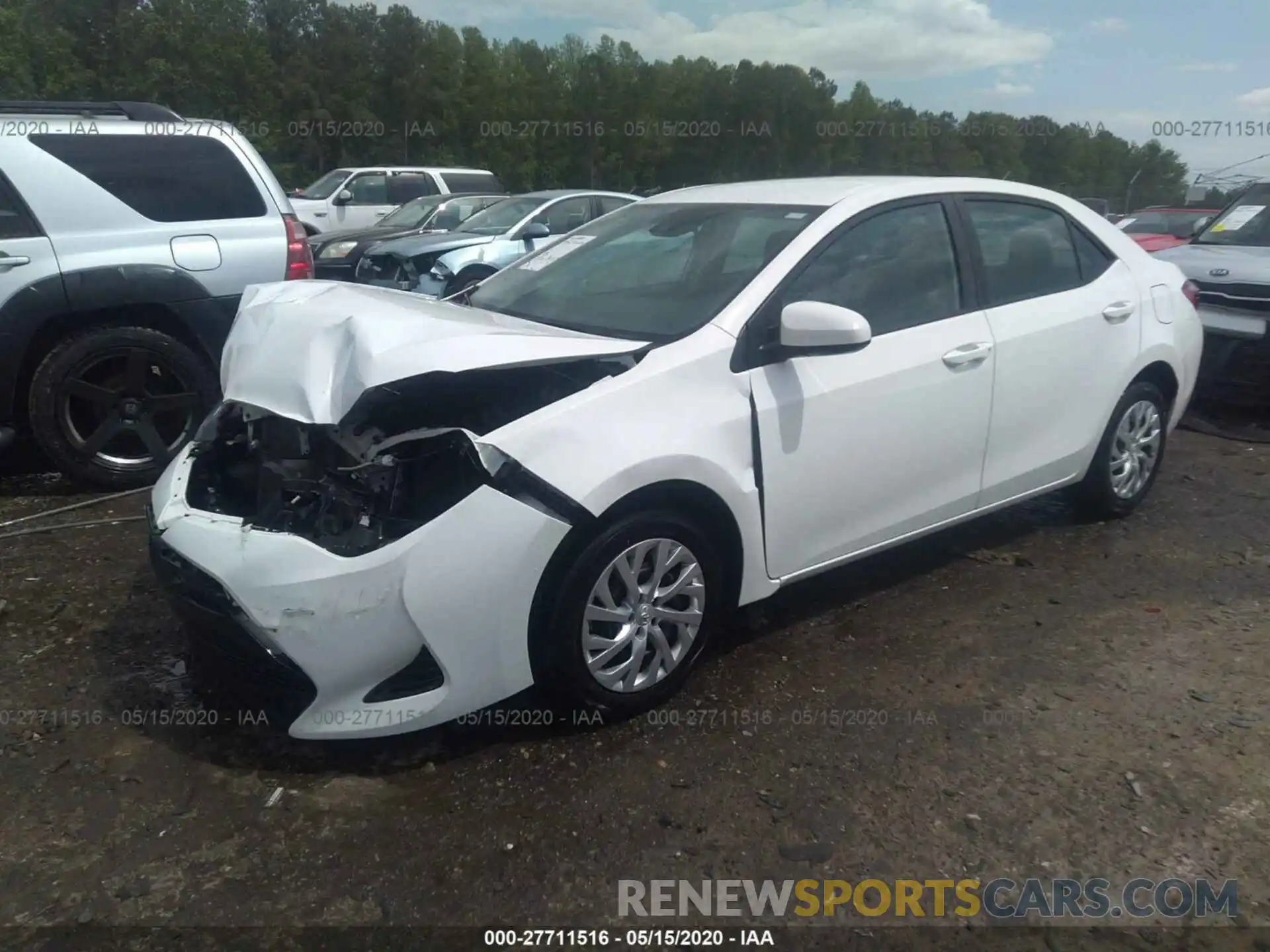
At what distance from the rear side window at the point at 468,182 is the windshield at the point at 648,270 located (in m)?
14.7

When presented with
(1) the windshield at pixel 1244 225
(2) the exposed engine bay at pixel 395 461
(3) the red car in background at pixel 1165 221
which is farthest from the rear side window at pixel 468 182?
(2) the exposed engine bay at pixel 395 461

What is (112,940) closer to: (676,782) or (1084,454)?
(676,782)

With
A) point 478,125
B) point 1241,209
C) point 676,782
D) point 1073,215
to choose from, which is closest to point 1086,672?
point 676,782

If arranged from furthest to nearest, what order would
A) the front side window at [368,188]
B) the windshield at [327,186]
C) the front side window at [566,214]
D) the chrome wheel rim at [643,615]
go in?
the windshield at [327,186] → the front side window at [368,188] → the front side window at [566,214] → the chrome wheel rim at [643,615]

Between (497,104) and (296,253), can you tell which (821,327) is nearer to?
(296,253)

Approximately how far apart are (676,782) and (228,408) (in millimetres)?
2008

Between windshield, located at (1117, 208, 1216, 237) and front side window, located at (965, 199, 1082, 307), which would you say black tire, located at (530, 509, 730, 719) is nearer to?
front side window, located at (965, 199, 1082, 307)

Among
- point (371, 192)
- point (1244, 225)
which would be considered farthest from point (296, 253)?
point (371, 192)

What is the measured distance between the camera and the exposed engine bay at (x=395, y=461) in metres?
2.70

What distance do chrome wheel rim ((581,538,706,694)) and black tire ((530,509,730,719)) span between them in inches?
0.7

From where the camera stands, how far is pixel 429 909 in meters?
2.33

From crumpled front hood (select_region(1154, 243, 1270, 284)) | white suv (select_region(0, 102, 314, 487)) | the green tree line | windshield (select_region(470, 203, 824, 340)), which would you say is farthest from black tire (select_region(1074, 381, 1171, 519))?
the green tree line

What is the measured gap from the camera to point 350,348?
2.91m

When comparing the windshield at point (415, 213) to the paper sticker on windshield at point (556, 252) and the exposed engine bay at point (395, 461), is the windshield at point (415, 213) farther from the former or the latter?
the exposed engine bay at point (395, 461)
